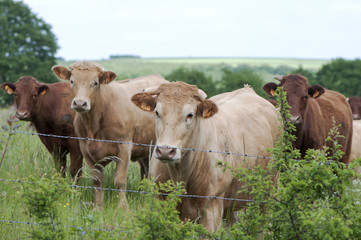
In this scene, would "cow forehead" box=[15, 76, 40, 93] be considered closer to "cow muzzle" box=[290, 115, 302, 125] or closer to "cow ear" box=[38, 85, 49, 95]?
"cow ear" box=[38, 85, 49, 95]

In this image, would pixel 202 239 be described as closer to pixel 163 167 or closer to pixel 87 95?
pixel 163 167

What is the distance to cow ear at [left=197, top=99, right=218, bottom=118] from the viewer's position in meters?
5.02

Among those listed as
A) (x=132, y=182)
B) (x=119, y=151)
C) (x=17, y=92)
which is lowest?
(x=132, y=182)

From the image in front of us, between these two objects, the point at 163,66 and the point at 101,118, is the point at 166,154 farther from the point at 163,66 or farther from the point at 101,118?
the point at 163,66

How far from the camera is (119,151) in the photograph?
7.87 metres

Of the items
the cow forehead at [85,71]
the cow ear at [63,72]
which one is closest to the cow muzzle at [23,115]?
the cow ear at [63,72]

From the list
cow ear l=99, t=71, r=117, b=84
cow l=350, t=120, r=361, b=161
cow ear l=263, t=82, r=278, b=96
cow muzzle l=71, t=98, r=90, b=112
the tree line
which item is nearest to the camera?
cow muzzle l=71, t=98, r=90, b=112

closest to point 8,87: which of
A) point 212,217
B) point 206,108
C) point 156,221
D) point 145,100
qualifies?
point 145,100

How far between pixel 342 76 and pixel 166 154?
134ft

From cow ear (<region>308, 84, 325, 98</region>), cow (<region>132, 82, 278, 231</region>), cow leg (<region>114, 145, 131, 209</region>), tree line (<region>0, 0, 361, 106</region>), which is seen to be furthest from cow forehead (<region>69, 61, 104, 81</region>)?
tree line (<region>0, 0, 361, 106</region>)

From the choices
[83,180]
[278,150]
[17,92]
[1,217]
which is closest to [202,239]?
[278,150]

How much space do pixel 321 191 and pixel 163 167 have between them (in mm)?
1873

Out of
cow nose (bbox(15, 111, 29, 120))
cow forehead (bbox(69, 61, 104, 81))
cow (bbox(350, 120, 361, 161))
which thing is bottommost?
cow (bbox(350, 120, 361, 161))

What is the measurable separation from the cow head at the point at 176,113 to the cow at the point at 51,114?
3932mm
